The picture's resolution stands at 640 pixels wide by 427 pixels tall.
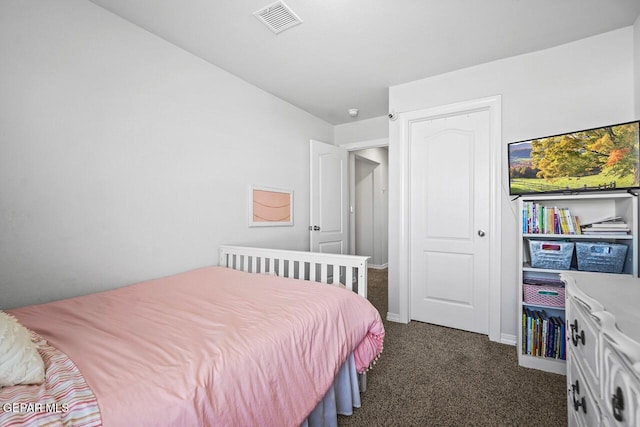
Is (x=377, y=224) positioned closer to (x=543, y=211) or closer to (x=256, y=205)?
(x=256, y=205)

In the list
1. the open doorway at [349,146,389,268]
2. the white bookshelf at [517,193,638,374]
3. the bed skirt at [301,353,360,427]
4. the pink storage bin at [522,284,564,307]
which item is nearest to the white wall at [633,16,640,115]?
the white bookshelf at [517,193,638,374]

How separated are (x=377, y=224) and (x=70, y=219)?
15.3 feet

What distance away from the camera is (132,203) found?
186 cm

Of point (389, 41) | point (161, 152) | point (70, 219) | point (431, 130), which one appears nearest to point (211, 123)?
point (161, 152)

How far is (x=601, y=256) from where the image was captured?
1740 millimetres

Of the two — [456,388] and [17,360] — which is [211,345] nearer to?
[17,360]

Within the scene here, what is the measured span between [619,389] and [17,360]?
1468 millimetres

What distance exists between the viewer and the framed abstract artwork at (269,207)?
275cm

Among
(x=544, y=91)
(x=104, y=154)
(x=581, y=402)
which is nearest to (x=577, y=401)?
(x=581, y=402)

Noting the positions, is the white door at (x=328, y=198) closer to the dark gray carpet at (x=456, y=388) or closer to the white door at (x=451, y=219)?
the white door at (x=451, y=219)

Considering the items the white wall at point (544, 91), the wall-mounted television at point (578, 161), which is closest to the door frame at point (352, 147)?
the white wall at point (544, 91)

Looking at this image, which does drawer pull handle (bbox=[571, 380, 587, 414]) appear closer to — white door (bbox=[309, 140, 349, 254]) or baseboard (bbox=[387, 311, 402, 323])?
baseboard (bbox=[387, 311, 402, 323])

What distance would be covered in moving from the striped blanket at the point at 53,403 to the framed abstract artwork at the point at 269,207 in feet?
6.69

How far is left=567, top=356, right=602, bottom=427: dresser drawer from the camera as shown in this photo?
0.82 meters
